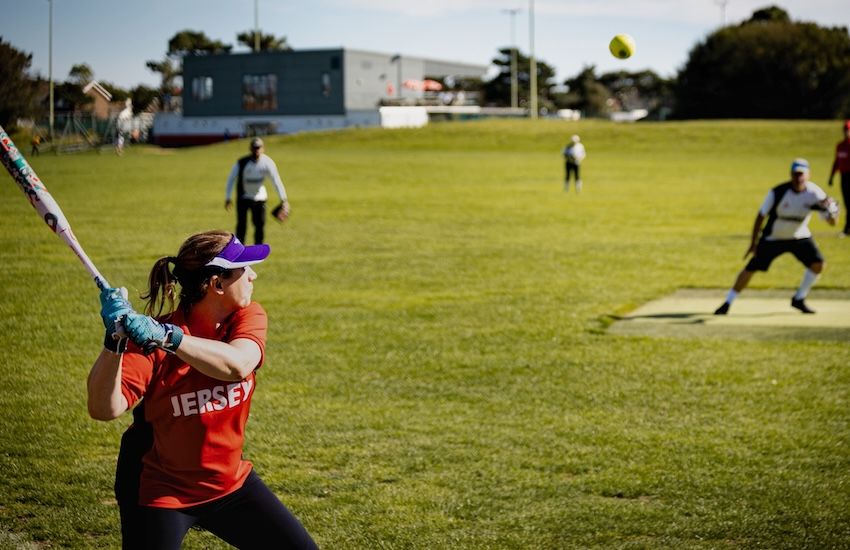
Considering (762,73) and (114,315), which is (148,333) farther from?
(762,73)

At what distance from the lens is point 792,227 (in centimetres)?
1370

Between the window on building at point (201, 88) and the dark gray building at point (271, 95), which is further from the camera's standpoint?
the window on building at point (201, 88)

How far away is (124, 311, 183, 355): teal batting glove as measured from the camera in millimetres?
3387

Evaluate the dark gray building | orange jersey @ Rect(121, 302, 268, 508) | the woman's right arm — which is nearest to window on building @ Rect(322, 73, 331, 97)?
the dark gray building

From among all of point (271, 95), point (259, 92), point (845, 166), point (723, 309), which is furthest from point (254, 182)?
point (259, 92)

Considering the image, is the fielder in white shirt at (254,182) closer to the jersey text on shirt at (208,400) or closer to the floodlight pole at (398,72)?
the jersey text on shirt at (208,400)

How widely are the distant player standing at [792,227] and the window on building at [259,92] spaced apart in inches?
3558

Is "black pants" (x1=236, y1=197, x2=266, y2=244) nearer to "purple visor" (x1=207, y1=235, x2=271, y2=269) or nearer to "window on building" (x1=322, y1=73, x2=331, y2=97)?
"purple visor" (x1=207, y1=235, x2=271, y2=269)

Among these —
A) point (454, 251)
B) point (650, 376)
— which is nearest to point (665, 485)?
point (650, 376)

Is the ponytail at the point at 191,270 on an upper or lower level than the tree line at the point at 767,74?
lower

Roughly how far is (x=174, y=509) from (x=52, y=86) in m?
15.1

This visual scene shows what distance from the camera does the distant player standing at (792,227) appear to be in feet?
44.3

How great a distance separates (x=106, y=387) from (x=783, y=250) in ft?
39.9

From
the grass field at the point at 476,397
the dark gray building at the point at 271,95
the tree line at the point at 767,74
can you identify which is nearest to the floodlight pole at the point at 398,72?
the dark gray building at the point at 271,95
